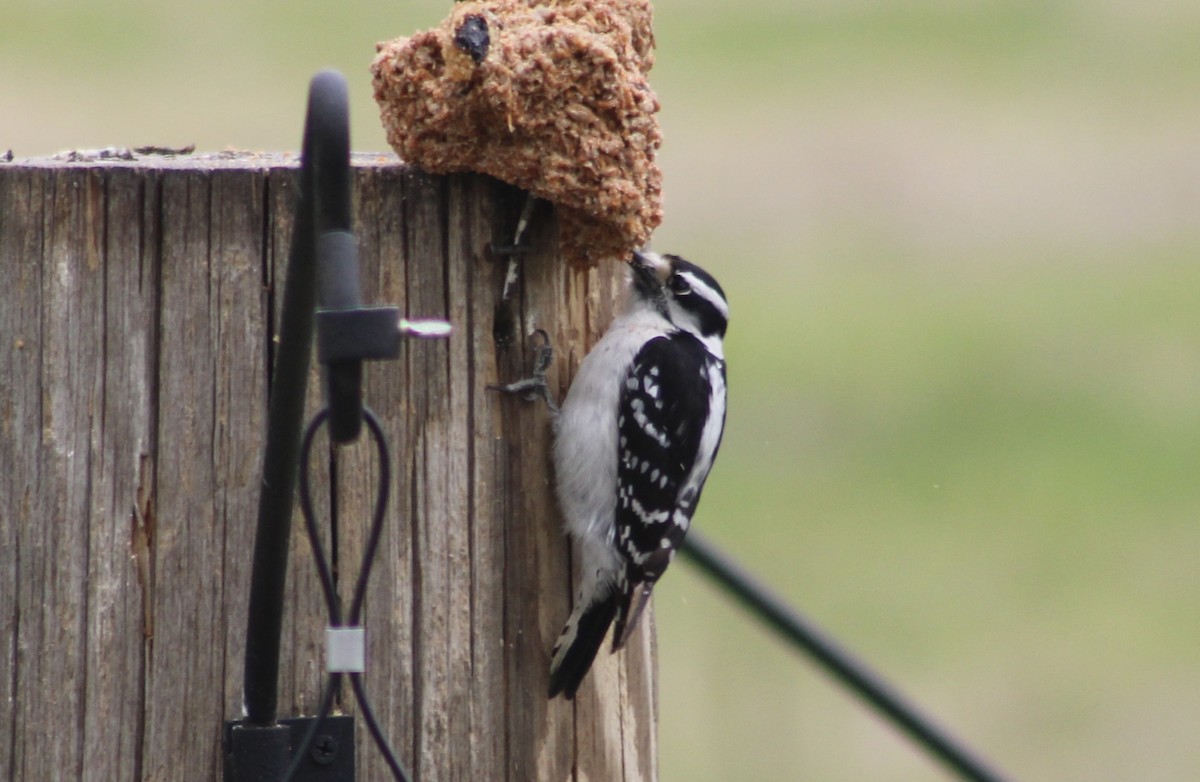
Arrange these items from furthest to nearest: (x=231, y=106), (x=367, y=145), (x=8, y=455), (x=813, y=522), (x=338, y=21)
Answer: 1. (x=338, y=21)
2. (x=231, y=106)
3. (x=367, y=145)
4. (x=813, y=522)
5. (x=8, y=455)

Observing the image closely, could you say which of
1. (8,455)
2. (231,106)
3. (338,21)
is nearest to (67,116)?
(231,106)

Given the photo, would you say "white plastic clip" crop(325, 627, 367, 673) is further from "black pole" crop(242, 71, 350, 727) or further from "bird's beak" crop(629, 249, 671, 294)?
"bird's beak" crop(629, 249, 671, 294)

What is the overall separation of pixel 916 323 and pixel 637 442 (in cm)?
958

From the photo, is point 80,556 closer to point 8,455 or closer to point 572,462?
point 8,455

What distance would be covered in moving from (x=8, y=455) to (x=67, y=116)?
1239cm

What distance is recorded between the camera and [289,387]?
311cm

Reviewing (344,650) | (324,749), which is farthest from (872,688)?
(344,650)

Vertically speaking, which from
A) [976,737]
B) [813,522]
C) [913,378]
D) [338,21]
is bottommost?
[976,737]

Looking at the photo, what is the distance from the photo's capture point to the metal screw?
141 inches

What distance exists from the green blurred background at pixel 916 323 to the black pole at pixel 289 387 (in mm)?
4752

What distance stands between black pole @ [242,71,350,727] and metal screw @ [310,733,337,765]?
0.37ft

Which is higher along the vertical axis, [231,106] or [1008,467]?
[231,106]

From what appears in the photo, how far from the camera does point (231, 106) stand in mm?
16609

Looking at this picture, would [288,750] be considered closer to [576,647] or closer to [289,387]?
[576,647]
